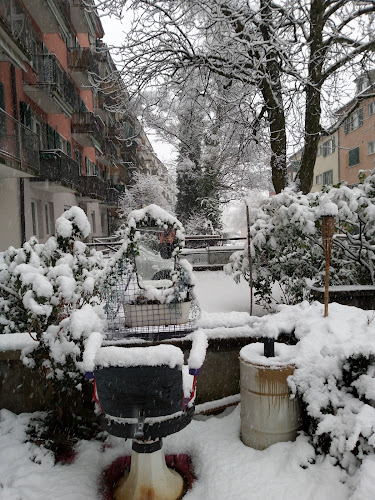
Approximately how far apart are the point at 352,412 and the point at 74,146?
20.4m

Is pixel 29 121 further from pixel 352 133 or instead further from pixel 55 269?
pixel 352 133

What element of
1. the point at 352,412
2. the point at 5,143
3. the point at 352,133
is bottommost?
the point at 352,412

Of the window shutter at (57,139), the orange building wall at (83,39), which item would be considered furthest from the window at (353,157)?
the window shutter at (57,139)

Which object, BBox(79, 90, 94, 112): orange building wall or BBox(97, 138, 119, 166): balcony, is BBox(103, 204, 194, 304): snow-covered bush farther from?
BBox(97, 138, 119, 166): balcony

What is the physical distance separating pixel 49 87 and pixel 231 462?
13474 millimetres

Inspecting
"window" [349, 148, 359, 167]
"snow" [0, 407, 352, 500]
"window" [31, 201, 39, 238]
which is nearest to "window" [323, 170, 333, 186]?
"window" [349, 148, 359, 167]

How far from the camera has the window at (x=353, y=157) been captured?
24408mm

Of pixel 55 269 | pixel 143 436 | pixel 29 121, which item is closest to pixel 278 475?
pixel 143 436

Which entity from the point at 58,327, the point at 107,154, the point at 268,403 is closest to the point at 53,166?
the point at 58,327

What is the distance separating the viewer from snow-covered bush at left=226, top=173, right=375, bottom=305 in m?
4.55

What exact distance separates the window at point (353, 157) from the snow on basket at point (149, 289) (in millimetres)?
24702

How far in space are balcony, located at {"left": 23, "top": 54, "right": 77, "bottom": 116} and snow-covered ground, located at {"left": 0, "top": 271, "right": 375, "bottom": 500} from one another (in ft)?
40.9

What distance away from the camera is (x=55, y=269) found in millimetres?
2961

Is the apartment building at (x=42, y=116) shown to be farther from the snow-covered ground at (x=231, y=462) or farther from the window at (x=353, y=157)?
the window at (x=353, y=157)
